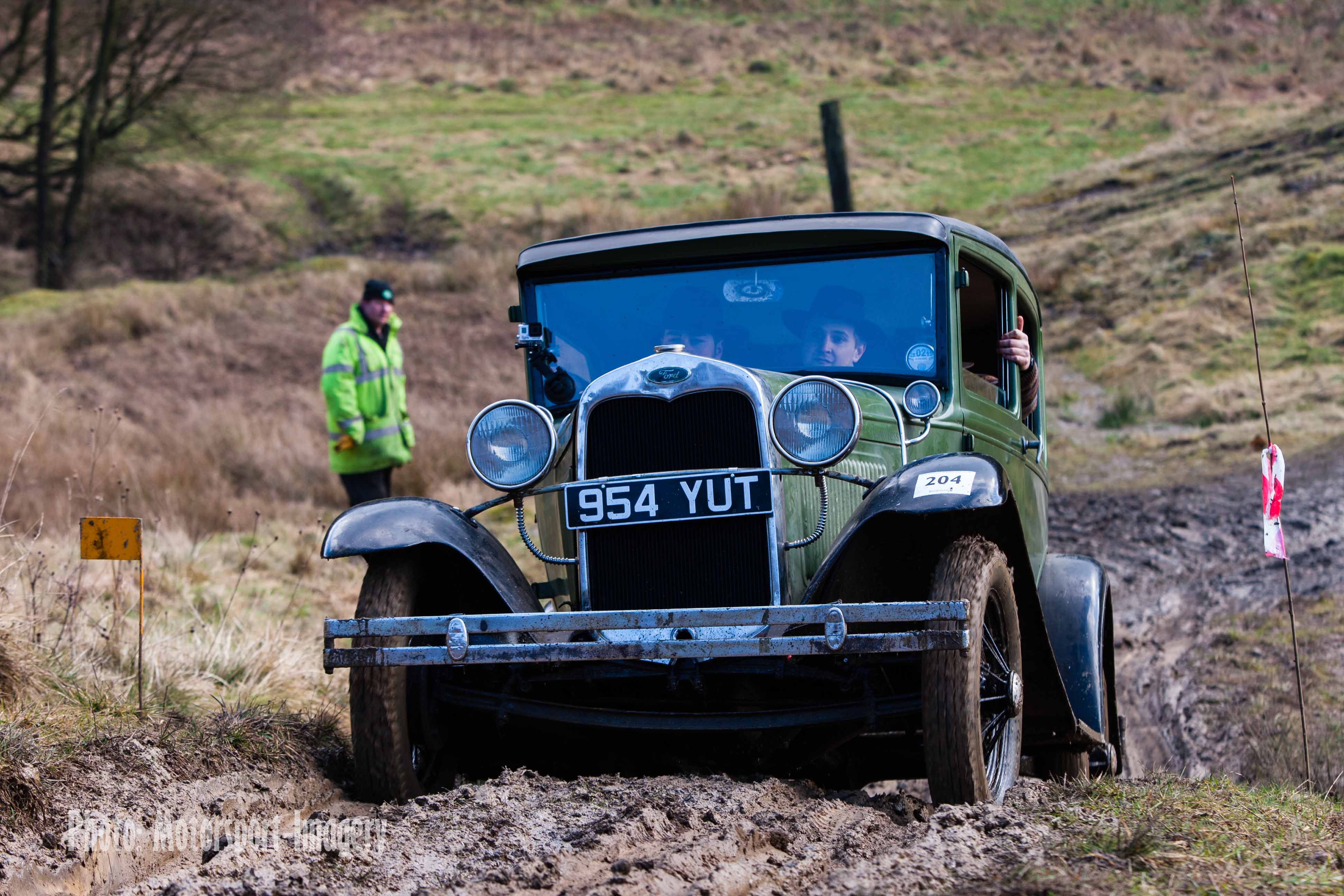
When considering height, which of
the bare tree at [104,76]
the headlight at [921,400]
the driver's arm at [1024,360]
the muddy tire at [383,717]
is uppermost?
the bare tree at [104,76]

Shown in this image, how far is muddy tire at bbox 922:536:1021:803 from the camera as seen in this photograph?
3771mm

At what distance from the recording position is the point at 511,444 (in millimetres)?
4531

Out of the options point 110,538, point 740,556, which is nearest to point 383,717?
point 740,556

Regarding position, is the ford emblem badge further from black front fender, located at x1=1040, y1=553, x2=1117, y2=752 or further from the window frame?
black front fender, located at x1=1040, y1=553, x2=1117, y2=752

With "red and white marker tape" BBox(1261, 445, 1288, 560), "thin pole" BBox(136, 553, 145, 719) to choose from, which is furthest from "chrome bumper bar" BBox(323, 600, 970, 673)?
"red and white marker tape" BBox(1261, 445, 1288, 560)

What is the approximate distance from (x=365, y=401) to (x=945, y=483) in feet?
18.7

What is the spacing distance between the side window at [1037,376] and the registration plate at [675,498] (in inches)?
92.4

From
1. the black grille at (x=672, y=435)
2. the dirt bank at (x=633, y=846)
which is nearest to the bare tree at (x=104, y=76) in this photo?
the black grille at (x=672, y=435)

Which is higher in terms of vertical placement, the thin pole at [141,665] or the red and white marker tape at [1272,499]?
the red and white marker tape at [1272,499]

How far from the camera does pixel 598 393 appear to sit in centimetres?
441

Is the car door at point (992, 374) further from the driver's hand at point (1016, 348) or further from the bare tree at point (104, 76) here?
the bare tree at point (104, 76)

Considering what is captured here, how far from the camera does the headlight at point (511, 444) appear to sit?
14.7 ft

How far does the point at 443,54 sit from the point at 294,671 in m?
41.4

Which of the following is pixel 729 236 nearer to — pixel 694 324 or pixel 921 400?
pixel 694 324
